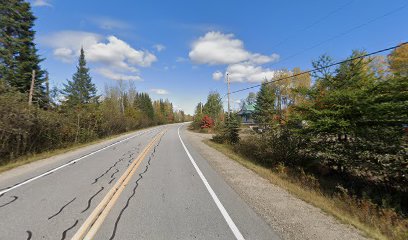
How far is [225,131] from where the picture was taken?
21.9 meters

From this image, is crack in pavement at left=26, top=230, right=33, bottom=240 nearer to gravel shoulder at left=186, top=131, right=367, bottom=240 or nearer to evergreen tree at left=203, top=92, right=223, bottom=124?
gravel shoulder at left=186, top=131, right=367, bottom=240

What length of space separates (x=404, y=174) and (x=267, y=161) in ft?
21.2

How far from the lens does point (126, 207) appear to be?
209 inches

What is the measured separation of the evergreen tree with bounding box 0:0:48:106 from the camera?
2252 centimetres

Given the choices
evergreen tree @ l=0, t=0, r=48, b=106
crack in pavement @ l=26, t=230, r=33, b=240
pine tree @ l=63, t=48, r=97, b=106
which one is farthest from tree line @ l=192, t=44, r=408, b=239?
pine tree @ l=63, t=48, r=97, b=106

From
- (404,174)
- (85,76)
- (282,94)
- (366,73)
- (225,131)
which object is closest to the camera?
(404,174)

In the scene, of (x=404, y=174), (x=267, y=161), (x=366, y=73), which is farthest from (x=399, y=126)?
(x=267, y=161)

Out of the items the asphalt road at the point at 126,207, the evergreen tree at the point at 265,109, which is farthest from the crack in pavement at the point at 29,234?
the evergreen tree at the point at 265,109

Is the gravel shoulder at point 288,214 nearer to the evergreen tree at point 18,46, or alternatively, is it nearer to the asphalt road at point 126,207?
the asphalt road at point 126,207

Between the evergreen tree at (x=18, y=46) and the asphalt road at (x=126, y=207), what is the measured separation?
722 inches

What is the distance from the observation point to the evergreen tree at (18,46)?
22.5 metres

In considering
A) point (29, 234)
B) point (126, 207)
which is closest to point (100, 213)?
point (126, 207)

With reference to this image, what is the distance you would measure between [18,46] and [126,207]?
26018mm

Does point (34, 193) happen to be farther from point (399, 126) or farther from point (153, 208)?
point (399, 126)
